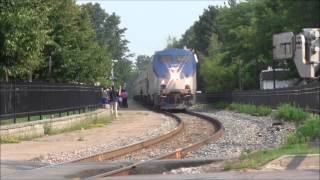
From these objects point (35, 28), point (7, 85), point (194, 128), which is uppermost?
point (35, 28)

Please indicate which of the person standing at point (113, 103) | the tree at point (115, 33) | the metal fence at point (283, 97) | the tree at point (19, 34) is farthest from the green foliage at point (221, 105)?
the tree at point (115, 33)

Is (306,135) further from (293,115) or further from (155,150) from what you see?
(293,115)

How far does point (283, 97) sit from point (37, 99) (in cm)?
2264

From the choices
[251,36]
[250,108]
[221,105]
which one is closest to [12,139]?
[250,108]

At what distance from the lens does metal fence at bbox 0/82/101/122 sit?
2322cm

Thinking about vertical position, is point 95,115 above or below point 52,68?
below

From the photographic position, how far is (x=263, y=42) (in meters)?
68.9

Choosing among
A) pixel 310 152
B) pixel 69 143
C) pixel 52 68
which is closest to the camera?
pixel 310 152

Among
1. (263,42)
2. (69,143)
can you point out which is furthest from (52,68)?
(263,42)

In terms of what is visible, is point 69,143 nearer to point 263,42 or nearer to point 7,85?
point 7,85

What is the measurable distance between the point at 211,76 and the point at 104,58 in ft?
171

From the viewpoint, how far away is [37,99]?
2631 cm

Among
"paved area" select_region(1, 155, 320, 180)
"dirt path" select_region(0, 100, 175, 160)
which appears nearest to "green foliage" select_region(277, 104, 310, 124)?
"dirt path" select_region(0, 100, 175, 160)

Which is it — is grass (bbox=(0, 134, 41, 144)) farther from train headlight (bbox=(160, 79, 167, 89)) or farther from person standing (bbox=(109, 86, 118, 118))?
train headlight (bbox=(160, 79, 167, 89))
